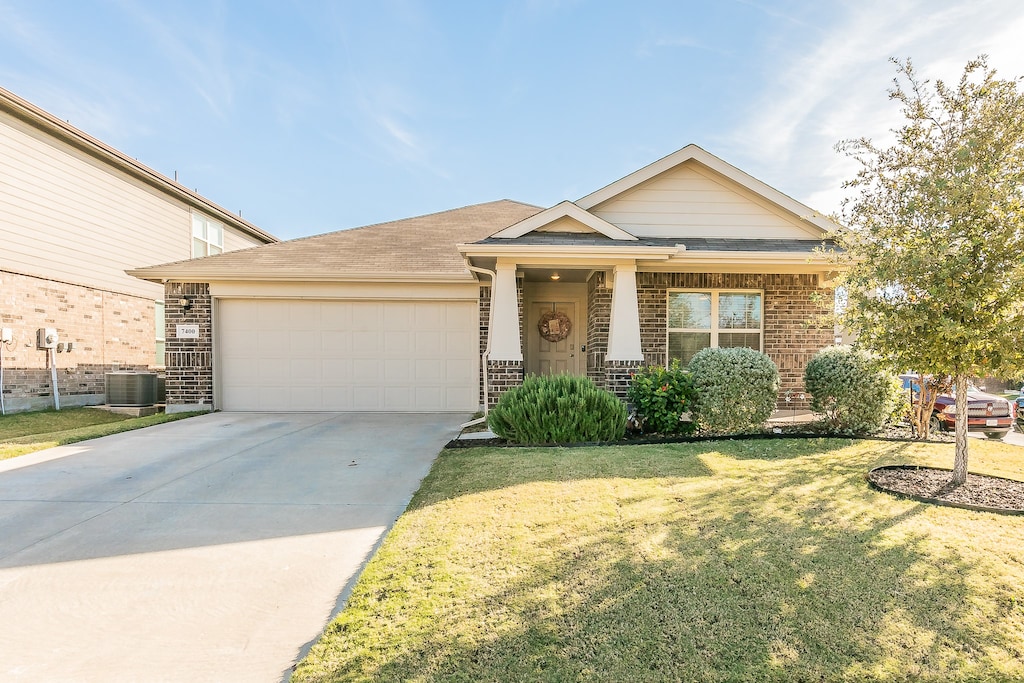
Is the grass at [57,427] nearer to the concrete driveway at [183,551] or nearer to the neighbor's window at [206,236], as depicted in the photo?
the concrete driveway at [183,551]

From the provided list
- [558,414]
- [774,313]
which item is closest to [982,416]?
[774,313]

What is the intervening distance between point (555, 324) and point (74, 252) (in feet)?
36.7

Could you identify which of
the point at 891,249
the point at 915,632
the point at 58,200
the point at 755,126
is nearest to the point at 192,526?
the point at 915,632

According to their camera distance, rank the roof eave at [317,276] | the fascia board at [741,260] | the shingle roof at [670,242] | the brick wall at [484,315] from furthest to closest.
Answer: the roof eave at [317,276] → the brick wall at [484,315] → the fascia board at [741,260] → the shingle roof at [670,242]

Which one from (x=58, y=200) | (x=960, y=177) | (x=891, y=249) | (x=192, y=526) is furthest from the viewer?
(x=58, y=200)

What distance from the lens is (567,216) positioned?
8.31 metres

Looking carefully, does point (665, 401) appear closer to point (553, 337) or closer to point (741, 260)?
point (741, 260)

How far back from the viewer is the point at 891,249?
463 cm

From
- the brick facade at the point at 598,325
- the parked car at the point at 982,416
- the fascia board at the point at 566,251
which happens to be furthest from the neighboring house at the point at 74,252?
the parked car at the point at 982,416

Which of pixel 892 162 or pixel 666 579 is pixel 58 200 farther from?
pixel 892 162

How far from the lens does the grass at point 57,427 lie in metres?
6.66

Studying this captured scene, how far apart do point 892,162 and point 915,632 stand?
501cm

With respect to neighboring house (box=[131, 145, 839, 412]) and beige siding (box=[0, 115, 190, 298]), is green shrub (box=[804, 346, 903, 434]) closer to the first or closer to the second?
neighboring house (box=[131, 145, 839, 412])

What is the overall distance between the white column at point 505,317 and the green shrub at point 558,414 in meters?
1.54
